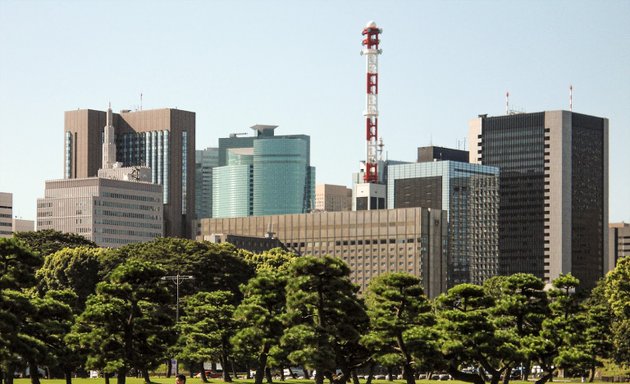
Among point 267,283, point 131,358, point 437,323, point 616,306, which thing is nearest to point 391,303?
point 437,323

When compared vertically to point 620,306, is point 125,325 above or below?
above

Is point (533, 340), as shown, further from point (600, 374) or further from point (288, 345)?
point (600, 374)

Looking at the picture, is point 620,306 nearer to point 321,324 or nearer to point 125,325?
point 321,324

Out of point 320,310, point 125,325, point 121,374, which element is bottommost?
point 121,374

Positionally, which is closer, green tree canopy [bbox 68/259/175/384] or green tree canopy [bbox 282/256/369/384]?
green tree canopy [bbox 282/256/369/384]

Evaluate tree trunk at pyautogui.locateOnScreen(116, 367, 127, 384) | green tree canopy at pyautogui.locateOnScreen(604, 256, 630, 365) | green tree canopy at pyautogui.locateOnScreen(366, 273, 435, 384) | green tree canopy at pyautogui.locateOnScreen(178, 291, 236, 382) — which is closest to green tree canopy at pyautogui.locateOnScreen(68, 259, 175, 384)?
tree trunk at pyautogui.locateOnScreen(116, 367, 127, 384)

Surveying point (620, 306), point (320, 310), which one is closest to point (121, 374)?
point (320, 310)

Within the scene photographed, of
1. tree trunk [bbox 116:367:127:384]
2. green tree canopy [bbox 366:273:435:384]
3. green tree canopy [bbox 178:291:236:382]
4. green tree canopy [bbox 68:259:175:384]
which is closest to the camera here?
green tree canopy [bbox 366:273:435:384]

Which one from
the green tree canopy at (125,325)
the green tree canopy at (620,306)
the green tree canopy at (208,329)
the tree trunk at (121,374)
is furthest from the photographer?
the green tree canopy at (620,306)

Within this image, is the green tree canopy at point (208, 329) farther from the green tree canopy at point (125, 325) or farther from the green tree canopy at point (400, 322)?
the green tree canopy at point (400, 322)

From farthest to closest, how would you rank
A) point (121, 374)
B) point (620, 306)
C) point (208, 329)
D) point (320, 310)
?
point (620, 306), point (208, 329), point (121, 374), point (320, 310)

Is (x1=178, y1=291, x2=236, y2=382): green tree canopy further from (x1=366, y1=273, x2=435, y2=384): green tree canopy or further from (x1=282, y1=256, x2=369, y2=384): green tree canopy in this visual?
(x1=282, y1=256, x2=369, y2=384): green tree canopy

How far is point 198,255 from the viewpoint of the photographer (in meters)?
170

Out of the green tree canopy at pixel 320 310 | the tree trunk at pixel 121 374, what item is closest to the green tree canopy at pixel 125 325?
the tree trunk at pixel 121 374
